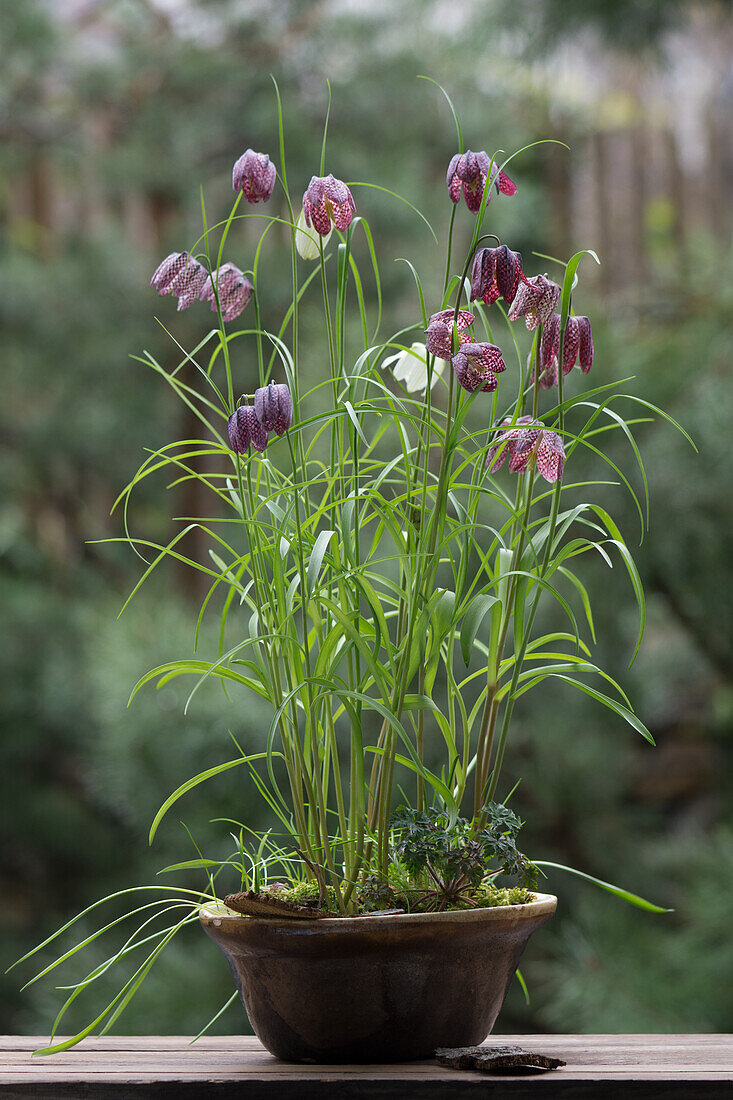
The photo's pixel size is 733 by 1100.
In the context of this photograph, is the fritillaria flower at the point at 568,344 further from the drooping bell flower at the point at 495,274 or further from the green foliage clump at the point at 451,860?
the green foliage clump at the point at 451,860

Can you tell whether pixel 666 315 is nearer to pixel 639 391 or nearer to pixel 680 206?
pixel 639 391

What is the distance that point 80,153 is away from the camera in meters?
1.68

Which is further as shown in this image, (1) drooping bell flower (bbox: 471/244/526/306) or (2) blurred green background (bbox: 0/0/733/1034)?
(2) blurred green background (bbox: 0/0/733/1034)

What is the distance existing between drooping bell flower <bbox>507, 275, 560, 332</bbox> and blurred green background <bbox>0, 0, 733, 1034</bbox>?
0.79m

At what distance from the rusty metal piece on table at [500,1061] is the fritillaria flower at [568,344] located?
28 centimetres

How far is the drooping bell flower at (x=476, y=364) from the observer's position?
408mm

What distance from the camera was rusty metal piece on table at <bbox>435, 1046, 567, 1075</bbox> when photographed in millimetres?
387

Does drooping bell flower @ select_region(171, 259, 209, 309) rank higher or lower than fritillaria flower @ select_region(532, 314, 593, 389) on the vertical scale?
higher

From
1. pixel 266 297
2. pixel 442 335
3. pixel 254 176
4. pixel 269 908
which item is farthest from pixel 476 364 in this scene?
pixel 266 297

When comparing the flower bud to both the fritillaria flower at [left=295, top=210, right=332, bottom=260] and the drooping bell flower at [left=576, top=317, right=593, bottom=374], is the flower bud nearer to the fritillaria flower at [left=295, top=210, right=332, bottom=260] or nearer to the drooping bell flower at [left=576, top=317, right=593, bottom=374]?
the fritillaria flower at [left=295, top=210, right=332, bottom=260]

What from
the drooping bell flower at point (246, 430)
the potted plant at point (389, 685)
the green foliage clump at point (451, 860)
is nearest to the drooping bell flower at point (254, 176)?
the potted plant at point (389, 685)

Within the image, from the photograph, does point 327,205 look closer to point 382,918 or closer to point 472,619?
point 472,619

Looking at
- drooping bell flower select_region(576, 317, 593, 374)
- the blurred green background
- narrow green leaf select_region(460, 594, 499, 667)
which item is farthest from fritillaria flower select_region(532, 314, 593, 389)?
the blurred green background

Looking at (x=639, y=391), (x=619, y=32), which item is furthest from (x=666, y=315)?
(x=619, y=32)
